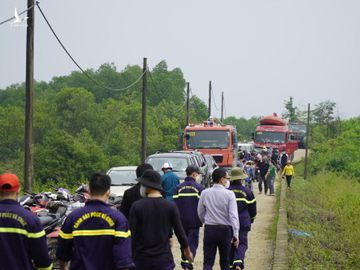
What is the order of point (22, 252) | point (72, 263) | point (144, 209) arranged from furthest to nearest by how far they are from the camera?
point (144, 209) → point (72, 263) → point (22, 252)

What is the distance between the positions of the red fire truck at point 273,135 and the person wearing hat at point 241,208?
45.3 meters

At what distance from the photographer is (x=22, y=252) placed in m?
6.66

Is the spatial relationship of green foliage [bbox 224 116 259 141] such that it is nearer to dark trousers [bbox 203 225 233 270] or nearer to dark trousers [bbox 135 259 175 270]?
dark trousers [bbox 203 225 233 270]

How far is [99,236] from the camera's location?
7000 millimetres

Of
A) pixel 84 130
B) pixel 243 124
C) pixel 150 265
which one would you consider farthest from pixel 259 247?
pixel 243 124

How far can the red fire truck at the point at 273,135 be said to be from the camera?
5809cm

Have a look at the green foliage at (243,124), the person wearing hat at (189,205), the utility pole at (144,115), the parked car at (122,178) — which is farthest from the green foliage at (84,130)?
the person wearing hat at (189,205)

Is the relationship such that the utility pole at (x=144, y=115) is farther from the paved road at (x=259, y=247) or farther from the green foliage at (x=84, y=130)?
the green foliage at (x=84, y=130)

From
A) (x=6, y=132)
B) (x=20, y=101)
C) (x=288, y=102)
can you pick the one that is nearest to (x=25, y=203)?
(x=6, y=132)

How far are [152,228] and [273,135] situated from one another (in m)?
51.2

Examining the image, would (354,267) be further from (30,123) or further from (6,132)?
(6,132)

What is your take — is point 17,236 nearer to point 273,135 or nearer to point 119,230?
point 119,230

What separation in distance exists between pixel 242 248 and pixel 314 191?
102ft

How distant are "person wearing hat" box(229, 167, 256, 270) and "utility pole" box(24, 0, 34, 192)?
354 inches
